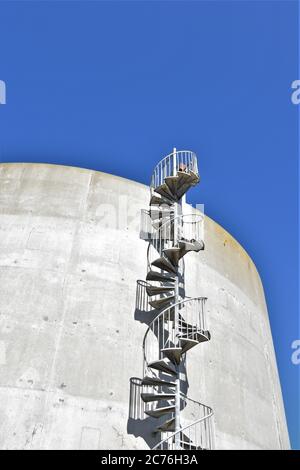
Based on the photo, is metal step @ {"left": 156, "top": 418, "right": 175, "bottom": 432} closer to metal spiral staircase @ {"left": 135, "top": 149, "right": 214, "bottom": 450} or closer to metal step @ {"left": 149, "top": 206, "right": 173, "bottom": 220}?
metal spiral staircase @ {"left": 135, "top": 149, "right": 214, "bottom": 450}

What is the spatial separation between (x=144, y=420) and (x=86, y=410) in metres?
1.10

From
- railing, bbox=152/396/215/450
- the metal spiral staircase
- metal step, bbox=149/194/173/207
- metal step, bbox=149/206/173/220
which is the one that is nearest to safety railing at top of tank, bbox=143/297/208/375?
the metal spiral staircase

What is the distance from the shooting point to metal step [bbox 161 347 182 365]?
777 cm

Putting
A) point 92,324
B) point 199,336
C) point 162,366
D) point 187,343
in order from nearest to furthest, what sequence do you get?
point 162,366
point 187,343
point 199,336
point 92,324

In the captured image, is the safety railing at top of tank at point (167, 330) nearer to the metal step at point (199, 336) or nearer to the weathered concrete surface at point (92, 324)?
the metal step at point (199, 336)

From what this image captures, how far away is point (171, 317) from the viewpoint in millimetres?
8969

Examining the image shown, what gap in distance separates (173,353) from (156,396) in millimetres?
823

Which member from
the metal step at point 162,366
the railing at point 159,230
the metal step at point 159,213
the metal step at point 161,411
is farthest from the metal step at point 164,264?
the metal step at point 161,411

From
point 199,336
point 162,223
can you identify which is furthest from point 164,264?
point 199,336

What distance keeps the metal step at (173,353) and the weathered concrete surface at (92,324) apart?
70 cm

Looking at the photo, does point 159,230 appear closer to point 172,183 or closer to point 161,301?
point 172,183

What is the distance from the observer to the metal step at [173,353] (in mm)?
7770
